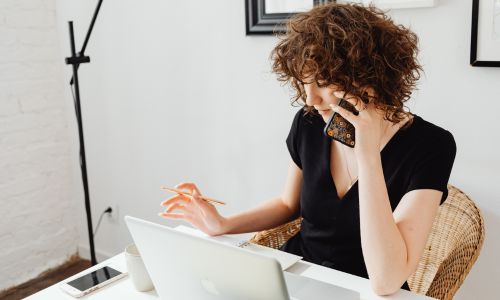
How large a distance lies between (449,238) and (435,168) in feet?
1.19

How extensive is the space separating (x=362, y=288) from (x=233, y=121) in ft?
3.65

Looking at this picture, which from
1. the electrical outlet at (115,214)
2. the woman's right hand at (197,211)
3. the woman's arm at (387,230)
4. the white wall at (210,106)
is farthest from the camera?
the electrical outlet at (115,214)

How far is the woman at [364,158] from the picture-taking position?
1.11 meters

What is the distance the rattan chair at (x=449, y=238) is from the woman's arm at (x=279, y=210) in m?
0.03

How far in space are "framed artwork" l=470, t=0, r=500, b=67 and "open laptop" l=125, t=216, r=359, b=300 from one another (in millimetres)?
849

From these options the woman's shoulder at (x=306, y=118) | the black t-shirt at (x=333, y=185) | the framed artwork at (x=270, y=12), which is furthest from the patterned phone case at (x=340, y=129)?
the framed artwork at (x=270, y=12)

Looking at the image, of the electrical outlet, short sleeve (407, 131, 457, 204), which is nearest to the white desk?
short sleeve (407, 131, 457, 204)

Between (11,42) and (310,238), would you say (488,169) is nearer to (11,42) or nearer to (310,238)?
(310,238)

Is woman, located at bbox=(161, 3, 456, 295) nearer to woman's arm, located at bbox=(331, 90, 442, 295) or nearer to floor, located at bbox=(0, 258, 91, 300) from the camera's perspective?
woman's arm, located at bbox=(331, 90, 442, 295)

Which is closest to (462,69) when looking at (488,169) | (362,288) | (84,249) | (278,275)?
(488,169)

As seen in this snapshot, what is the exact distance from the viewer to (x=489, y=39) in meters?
1.50

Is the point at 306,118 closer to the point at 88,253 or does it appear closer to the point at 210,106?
the point at 210,106

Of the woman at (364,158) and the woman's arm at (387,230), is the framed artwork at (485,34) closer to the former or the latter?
the woman at (364,158)

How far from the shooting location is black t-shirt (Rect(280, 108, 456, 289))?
122cm
